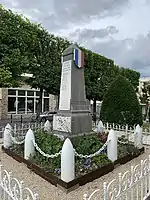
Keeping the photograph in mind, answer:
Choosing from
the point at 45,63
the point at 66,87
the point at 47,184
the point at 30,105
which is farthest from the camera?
the point at 30,105

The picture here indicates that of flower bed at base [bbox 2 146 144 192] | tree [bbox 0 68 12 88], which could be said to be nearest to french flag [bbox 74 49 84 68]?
flower bed at base [bbox 2 146 144 192]

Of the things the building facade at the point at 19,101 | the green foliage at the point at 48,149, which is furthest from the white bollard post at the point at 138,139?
the building facade at the point at 19,101

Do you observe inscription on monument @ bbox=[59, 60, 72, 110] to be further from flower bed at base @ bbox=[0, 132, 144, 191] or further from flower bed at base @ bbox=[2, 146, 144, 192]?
flower bed at base @ bbox=[2, 146, 144, 192]

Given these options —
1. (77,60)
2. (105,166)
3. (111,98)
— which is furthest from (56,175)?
(111,98)

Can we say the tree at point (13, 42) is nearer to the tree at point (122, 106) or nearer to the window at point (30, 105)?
the tree at point (122, 106)

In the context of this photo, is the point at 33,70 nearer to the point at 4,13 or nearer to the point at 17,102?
the point at 4,13

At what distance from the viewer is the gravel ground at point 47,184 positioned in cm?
416

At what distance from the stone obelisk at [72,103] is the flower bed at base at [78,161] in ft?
1.42

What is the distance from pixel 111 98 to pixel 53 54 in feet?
21.3

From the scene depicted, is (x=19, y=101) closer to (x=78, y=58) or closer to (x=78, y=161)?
(x=78, y=58)

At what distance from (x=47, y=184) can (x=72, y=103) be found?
9.59 feet

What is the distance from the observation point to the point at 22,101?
2667 centimetres

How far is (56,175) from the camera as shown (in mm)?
4742

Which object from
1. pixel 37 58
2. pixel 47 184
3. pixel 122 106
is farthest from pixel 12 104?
pixel 47 184
